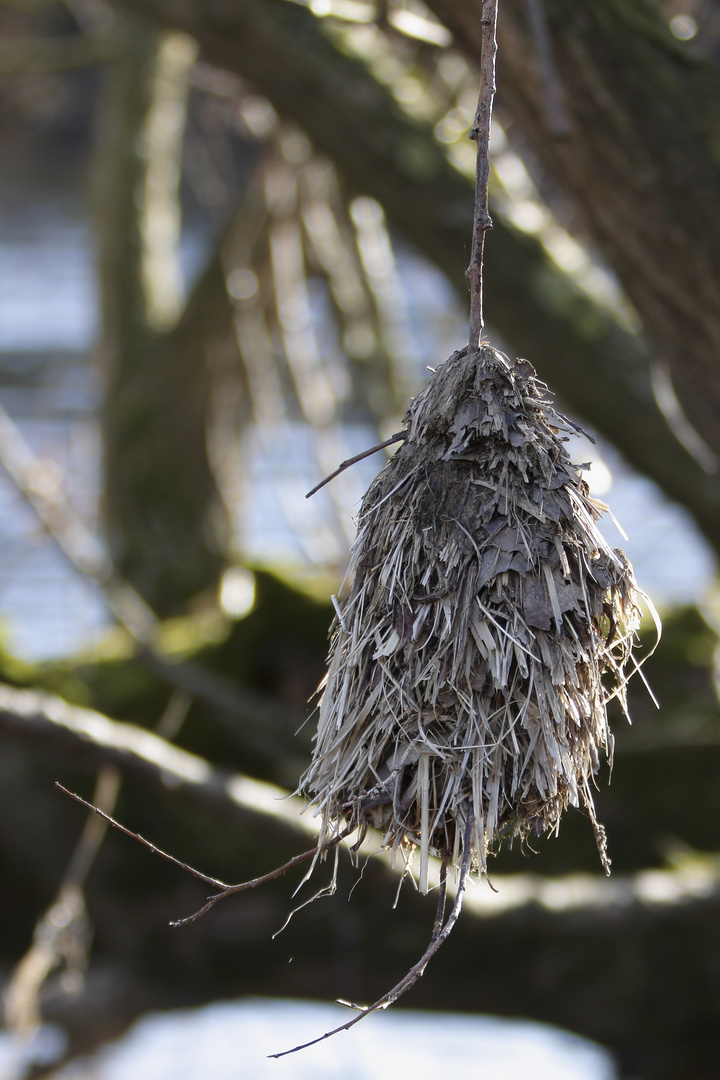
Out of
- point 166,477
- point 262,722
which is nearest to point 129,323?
point 166,477

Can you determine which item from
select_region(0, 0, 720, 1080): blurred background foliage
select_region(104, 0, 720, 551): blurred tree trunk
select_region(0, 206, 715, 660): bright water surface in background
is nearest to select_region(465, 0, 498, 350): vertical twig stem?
select_region(0, 0, 720, 1080): blurred background foliage

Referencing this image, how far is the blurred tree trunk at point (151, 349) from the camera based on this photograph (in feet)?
11.9

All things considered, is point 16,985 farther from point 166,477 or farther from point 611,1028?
point 166,477

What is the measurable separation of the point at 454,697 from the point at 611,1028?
6.51 feet

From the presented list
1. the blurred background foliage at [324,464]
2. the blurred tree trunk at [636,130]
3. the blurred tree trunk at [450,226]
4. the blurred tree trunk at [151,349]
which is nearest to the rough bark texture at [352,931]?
the blurred background foliage at [324,464]

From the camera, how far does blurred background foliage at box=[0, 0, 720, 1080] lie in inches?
61.6

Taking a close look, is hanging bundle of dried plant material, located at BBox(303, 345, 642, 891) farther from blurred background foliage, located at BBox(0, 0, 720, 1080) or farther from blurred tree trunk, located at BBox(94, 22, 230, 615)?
blurred tree trunk, located at BBox(94, 22, 230, 615)

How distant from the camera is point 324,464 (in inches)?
118

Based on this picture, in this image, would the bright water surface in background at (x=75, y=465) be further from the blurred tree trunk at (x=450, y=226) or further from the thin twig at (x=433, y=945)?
the thin twig at (x=433, y=945)

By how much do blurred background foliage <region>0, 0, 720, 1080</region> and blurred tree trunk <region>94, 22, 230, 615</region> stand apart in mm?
13

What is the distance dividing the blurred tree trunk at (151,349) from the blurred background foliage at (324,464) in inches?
0.5

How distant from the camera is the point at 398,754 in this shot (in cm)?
75

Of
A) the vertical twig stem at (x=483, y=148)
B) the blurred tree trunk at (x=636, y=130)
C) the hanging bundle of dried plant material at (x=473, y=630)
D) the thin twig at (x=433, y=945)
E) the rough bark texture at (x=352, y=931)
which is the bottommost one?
the rough bark texture at (x=352, y=931)

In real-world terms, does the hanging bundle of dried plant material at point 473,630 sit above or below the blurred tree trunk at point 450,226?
below
